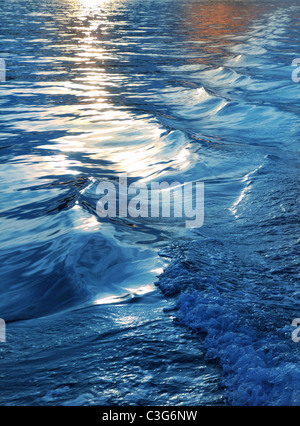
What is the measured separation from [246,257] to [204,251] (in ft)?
1.44

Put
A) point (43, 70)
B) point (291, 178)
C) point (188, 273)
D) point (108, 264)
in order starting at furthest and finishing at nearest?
point (43, 70) < point (291, 178) < point (108, 264) < point (188, 273)

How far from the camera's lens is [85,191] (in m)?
7.03

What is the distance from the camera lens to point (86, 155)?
8.70 m

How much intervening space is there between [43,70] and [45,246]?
13491 mm

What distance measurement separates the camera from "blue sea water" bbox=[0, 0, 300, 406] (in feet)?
10.9

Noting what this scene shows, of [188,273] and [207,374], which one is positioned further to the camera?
[188,273]

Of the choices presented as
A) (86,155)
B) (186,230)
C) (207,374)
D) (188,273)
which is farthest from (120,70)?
(207,374)

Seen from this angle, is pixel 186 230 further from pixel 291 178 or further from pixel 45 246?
pixel 291 178

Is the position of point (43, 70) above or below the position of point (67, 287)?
above

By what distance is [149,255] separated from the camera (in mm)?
5145

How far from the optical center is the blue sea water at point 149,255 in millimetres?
3330

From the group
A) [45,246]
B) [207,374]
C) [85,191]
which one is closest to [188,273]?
[207,374]
